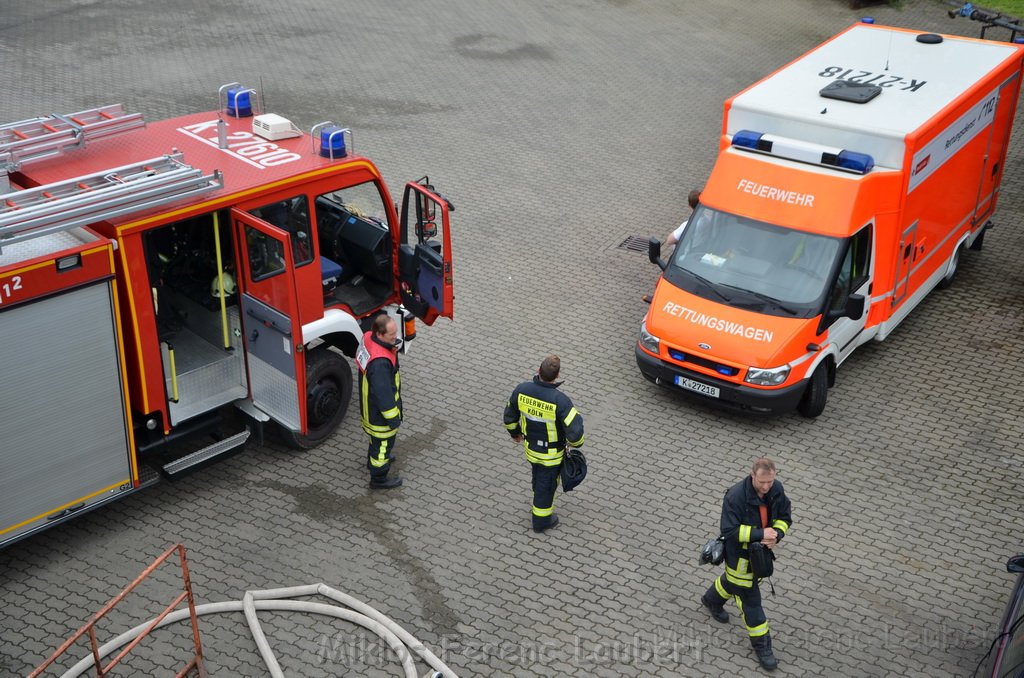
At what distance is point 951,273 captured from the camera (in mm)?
12703

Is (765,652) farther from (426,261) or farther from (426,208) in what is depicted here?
(426,208)

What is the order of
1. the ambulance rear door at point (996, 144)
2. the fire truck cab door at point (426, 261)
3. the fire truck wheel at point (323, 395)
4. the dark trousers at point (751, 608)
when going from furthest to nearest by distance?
the ambulance rear door at point (996, 144) → the fire truck wheel at point (323, 395) → the fire truck cab door at point (426, 261) → the dark trousers at point (751, 608)

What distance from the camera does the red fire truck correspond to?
7.56 metres

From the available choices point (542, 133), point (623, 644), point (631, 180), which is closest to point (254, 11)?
point (542, 133)

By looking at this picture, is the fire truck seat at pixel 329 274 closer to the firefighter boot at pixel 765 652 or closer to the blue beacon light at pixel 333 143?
the blue beacon light at pixel 333 143

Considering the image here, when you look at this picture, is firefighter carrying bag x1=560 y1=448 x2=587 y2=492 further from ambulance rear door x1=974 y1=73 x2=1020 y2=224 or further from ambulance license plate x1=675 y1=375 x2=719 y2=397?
ambulance rear door x1=974 y1=73 x2=1020 y2=224

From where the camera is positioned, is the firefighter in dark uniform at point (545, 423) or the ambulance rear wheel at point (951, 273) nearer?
the firefighter in dark uniform at point (545, 423)

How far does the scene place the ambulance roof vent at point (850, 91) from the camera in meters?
10.7

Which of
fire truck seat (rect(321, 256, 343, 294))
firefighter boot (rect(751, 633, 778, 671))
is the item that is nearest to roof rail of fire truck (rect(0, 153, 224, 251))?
fire truck seat (rect(321, 256, 343, 294))

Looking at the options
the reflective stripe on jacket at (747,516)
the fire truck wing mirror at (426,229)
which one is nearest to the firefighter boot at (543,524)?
the reflective stripe on jacket at (747,516)

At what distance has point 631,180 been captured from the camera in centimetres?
1561

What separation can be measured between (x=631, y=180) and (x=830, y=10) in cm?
1055

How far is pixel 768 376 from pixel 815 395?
0.72 metres

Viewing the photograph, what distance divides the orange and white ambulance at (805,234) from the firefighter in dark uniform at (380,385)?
2797mm
